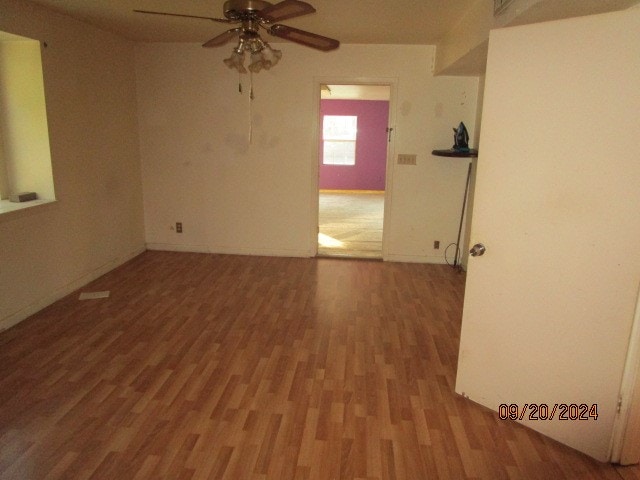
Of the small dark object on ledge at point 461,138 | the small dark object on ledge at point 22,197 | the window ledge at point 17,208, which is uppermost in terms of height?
the small dark object on ledge at point 461,138

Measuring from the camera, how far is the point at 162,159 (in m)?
5.27

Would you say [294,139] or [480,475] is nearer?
[480,475]

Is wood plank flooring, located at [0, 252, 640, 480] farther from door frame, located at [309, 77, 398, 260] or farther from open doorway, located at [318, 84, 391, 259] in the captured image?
open doorway, located at [318, 84, 391, 259]

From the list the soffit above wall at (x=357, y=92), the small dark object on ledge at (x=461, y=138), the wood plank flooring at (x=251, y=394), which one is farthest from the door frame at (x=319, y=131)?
→ the soffit above wall at (x=357, y=92)

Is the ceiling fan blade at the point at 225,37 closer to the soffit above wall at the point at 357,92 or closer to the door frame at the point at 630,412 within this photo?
the door frame at the point at 630,412

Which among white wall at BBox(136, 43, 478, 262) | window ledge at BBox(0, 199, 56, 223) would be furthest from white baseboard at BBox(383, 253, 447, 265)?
window ledge at BBox(0, 199, 56, 223)

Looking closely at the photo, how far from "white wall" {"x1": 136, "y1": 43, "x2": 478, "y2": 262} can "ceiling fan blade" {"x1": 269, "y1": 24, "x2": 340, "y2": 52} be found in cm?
255

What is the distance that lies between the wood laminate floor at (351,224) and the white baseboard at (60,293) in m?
2.30

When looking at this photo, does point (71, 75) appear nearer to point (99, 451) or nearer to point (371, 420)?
point (99, 451)

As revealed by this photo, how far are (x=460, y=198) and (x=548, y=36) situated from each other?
3.22 meters

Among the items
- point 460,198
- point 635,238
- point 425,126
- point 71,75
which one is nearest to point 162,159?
point 71,75

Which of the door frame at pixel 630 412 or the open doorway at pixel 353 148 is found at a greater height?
the open doorway at pixel 353 148

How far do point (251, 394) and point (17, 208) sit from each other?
236cm

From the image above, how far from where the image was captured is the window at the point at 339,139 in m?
10.6
